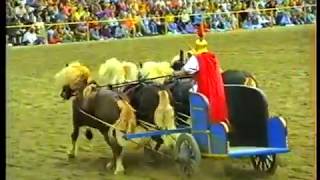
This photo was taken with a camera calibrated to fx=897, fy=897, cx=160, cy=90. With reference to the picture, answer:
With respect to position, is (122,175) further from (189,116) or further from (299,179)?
(299,179)

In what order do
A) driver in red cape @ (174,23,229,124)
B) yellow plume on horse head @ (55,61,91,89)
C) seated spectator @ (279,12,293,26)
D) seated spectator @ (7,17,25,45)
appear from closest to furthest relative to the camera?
seated spectator @ (7,17,25,45), yellow plume on horse head @ (55,61,91,89), driver in red cape @ (174,23,229,124), seated spectator @ (279,12,293,26)

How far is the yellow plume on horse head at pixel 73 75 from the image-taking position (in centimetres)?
322

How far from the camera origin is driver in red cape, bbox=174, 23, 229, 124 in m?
3.32

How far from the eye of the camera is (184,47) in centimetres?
333

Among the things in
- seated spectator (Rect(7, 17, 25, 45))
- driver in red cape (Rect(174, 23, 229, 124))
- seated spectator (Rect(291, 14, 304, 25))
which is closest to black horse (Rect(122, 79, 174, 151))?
driver in red cape (Rect(174, 23, 229, 124))

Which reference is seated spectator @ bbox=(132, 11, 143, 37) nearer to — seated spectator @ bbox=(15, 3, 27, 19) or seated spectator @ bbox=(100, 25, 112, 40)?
seated spectator @ bbox=(100, 25, 112, 40)

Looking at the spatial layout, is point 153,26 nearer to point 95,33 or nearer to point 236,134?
point 95,33

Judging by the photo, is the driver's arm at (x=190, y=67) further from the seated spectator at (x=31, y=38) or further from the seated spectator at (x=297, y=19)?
the seated spectator at (x=31, y=38)

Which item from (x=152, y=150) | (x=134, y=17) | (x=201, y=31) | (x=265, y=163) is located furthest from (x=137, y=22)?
(x=265, y=163)

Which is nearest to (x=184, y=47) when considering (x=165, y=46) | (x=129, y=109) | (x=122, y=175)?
(x=165, y=46)

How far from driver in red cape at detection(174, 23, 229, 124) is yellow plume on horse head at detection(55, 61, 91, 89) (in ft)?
1.11

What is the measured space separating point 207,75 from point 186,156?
31 centimetres

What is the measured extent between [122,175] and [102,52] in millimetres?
457

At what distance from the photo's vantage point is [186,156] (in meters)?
3.33
